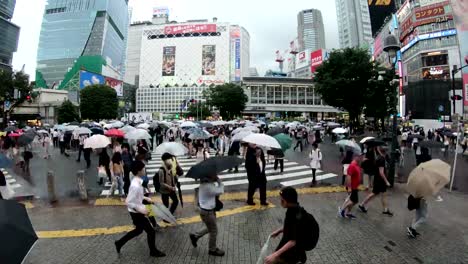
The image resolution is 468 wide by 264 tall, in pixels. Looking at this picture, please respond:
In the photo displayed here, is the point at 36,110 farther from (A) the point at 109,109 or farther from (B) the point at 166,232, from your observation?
(B) the point at 166,232

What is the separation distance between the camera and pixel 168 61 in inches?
5408

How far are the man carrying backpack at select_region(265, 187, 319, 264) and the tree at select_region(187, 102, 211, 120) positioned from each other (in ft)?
254

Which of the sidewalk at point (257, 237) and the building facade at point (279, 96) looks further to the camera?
the building facade at point (279, 96)

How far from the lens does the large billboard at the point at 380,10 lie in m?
61.8

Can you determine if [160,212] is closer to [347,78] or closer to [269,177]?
[269,177]

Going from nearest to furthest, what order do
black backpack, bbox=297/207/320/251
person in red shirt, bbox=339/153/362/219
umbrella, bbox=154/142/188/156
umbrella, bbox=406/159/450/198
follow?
black backpack, bbox=297/207/320/251
umbrella, bbox=406/159/450/198
person in red shirt, bbox=339/153/362/219
umbrella, bbox=154/142/188/156

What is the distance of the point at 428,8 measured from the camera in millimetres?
53125

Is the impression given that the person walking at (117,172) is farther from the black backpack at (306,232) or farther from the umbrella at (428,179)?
the umbrella at (428,179)

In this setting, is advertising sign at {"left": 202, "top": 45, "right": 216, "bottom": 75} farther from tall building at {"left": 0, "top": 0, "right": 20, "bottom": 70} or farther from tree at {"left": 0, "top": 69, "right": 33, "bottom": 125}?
tree at {"left": 0, "top": 69, "right": 33, "bottom": 125}

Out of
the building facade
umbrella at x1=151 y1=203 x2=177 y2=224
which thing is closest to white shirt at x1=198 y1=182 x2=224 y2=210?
umbrella at x1=151 y1=203 x2=177 y2=224

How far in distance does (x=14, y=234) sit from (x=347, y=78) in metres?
32.4

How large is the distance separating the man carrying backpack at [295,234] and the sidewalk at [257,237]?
200 cm

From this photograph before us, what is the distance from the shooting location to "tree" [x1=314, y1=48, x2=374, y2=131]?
103ft

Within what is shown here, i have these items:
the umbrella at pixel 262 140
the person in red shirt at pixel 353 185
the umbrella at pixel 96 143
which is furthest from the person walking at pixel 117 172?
the person in red shirt at pixel 353 185
